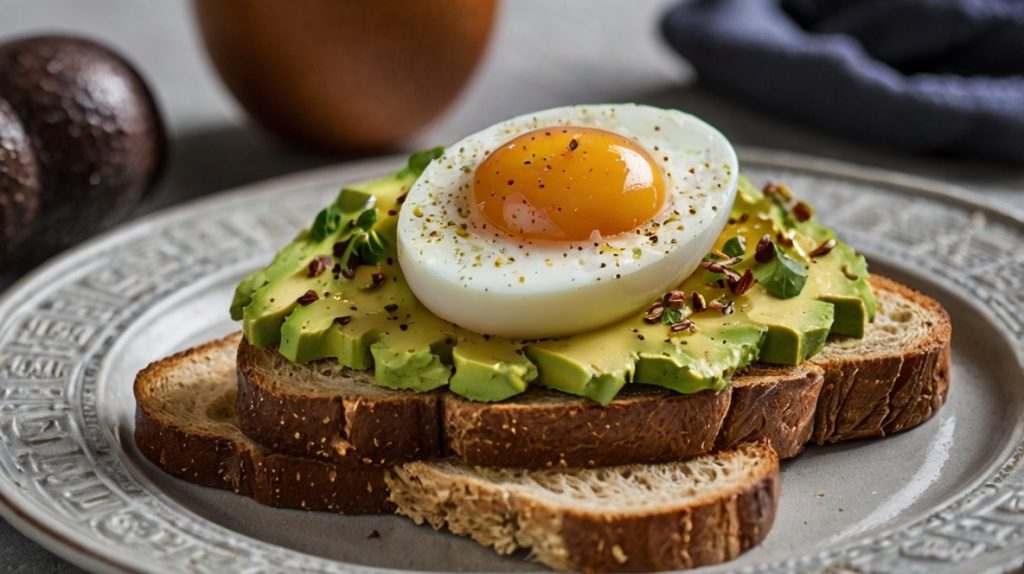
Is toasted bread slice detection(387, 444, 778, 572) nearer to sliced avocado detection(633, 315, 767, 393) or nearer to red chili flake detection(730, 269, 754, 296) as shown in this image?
sliced avocado detection(633, 315, 767, 393)

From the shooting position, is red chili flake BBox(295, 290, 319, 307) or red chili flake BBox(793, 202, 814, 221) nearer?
red chili flake BBox(295, 290, 319, 307)

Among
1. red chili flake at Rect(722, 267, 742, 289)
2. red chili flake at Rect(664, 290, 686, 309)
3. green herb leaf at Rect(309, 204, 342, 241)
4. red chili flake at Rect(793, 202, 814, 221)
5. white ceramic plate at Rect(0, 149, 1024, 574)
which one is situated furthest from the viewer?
red chili flake at Rect(793, 202, 814, 221)

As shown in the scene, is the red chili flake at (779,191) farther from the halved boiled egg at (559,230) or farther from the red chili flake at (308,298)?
the red chili flake at (308,298)

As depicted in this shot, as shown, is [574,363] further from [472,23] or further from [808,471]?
[472,23]

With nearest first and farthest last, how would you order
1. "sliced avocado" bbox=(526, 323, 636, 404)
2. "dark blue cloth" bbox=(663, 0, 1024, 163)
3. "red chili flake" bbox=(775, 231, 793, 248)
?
"sliced avocado" bbox=(526, 323, 636, 404) < "red chili flake" bbox=(775, 231, 793, 248) < "dark blue cloth" bbox=(663, 0, 1024, 163)

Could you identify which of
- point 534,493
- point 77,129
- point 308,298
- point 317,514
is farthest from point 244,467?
point 77,129

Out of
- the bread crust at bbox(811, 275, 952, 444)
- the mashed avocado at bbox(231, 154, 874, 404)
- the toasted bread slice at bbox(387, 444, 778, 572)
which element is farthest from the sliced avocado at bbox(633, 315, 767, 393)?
the bread crust at bbox(811, 275, 952, 444)

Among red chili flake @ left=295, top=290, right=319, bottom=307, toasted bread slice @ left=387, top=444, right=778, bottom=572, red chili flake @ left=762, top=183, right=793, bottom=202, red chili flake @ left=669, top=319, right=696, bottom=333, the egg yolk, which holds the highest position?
the egg yolk

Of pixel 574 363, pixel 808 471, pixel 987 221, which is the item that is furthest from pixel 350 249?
pixel 987 221
